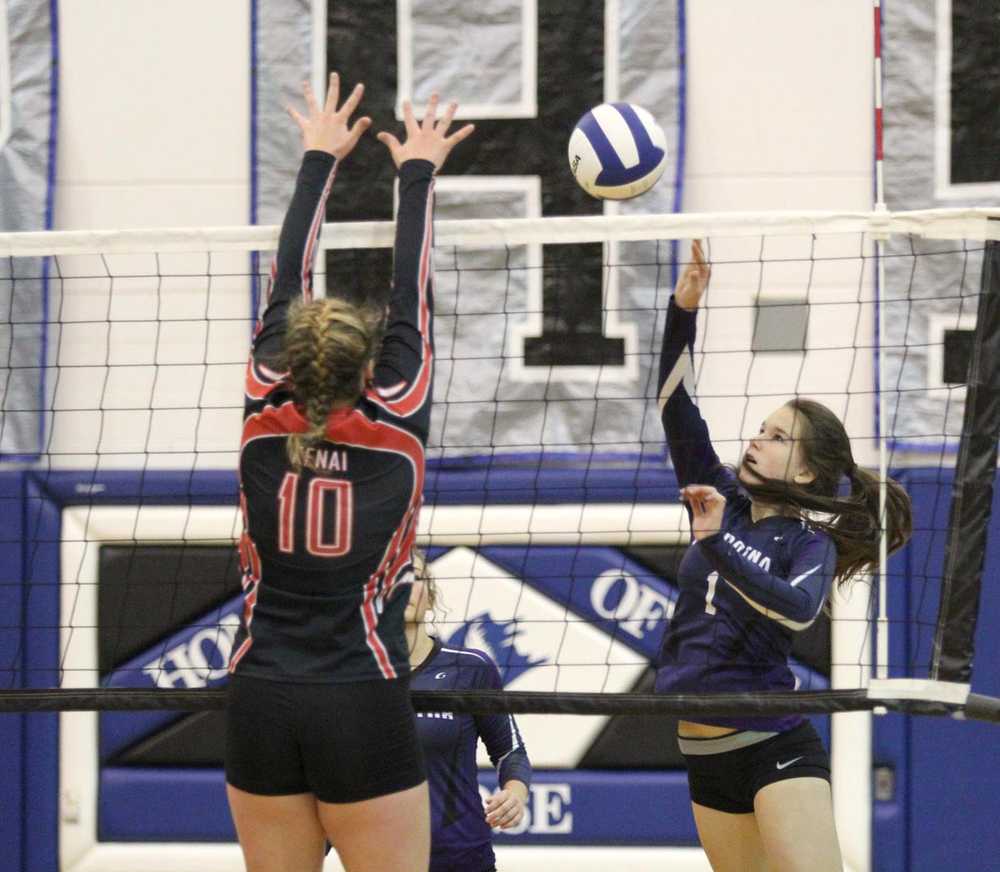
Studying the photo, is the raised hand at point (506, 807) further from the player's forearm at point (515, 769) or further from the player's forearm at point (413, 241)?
the player's forearm at point (413, 241)

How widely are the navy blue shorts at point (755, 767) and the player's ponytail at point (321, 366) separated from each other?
1.41 m

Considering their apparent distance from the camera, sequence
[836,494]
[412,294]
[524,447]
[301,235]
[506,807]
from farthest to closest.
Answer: [524,447], [836,494], [506,807], [301,235], [412,294]

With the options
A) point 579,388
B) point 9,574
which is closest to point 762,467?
point 579,388

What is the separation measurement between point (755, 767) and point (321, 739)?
1238 mm

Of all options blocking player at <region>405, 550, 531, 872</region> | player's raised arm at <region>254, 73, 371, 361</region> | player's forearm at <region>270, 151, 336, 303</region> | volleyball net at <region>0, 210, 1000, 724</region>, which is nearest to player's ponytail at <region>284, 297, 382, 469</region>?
player's raised arm at <region>254, 73, 371, 361</region>

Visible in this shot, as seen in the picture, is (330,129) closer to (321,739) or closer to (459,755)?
(321,739)

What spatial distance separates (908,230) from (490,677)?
1.56m

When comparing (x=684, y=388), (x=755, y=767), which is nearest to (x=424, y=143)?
(x=684, y=388)

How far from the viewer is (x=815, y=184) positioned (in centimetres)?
559

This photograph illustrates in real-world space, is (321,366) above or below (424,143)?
below

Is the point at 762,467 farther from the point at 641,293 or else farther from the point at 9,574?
the point at 9,574

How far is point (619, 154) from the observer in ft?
12.0

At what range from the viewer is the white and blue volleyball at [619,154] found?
3.68 m

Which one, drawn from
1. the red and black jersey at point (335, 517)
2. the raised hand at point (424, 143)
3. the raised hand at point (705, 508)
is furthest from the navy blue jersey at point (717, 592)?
the red and black jersey at point (335, 517)
